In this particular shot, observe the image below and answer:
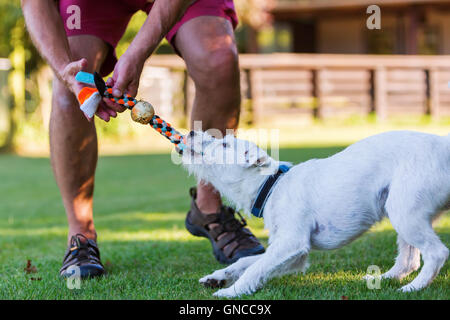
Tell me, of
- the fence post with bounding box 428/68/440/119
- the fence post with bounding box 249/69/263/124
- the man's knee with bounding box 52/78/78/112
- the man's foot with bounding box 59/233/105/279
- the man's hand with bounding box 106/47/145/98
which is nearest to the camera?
the man's hand with bounding box 106/47/145/98

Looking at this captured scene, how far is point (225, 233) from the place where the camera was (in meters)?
3.67

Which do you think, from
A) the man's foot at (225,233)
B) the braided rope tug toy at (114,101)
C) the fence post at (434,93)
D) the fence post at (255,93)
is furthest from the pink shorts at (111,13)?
the fence post at (434,93)

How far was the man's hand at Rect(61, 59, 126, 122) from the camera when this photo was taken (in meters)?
3.05

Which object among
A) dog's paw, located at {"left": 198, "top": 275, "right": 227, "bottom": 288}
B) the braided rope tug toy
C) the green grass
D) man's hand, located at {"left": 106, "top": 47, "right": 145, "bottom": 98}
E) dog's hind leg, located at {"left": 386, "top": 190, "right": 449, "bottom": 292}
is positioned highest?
man's hand, located at {"left": 106, "top": 47, "right": 145, "bottom": 98}

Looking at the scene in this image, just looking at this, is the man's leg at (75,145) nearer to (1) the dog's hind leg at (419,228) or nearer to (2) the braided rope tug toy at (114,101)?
(2) the braided rope tug toy at (114,101)

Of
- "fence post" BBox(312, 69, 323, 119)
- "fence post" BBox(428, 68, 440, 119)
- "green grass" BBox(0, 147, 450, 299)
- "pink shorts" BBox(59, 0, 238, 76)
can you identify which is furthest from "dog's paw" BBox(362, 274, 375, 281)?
"fence post" BBox(428, 68, 440, 119)

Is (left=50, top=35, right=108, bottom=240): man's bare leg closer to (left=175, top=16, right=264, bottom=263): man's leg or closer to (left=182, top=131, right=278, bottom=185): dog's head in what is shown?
(left=175, top=16, right=264, bottom=263): man's leg

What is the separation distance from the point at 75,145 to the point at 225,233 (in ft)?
3.23

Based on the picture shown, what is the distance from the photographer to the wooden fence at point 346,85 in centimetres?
1567

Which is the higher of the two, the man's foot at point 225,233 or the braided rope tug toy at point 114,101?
the braided rope tug toy at point 114,101

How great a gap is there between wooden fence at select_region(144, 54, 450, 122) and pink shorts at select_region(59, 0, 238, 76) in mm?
11574

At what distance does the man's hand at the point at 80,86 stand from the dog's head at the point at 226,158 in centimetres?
38

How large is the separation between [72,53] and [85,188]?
0.76m
